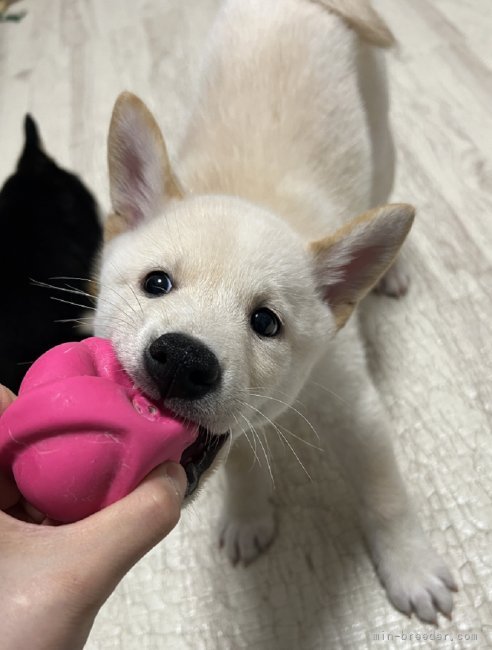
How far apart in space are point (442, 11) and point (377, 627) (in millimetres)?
2878

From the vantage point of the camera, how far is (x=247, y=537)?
1614 millimetres

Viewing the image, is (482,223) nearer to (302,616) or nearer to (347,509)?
(347,509)

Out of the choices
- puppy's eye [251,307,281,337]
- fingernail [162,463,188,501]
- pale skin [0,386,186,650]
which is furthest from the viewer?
puppy's eye [251,307,281,337]

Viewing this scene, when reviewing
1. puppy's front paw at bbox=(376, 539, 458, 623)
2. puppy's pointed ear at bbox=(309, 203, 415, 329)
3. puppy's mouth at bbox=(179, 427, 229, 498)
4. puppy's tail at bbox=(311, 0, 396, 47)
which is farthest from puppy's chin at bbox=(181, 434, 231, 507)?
puppy's tail at bbox=(311, 0, 396, 47)

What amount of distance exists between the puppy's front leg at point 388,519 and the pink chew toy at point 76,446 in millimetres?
749

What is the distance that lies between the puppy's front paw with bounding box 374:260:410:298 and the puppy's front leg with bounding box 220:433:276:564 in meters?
0.77

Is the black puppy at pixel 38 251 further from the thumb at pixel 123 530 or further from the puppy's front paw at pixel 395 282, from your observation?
the thumb at pixel 123 530

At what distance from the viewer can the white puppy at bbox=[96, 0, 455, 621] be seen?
104 centimetres

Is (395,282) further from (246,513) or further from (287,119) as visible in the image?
(246,513)

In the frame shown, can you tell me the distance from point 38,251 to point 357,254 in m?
1.17

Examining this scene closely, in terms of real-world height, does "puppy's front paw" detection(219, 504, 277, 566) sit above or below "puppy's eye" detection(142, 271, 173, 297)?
below

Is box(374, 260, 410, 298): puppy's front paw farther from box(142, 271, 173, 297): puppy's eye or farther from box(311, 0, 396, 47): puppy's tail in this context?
box(142, 271, 173, 297): puppy's eye

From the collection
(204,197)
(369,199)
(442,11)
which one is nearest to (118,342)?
(204,197)

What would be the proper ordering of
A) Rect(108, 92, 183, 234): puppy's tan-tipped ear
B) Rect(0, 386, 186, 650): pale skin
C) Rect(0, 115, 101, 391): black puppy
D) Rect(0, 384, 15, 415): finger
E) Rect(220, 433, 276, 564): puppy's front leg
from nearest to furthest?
Rect(0, 386, 186, 650): pale skin < Rect(0, 384, 15, 415): finger < Rect(108, 92, 183, 234): puppy's tan-tipped ear < Rect(220, 433, 276, 564): puppy's front leg < Rect(0, 115, 101, 391): black puppy
